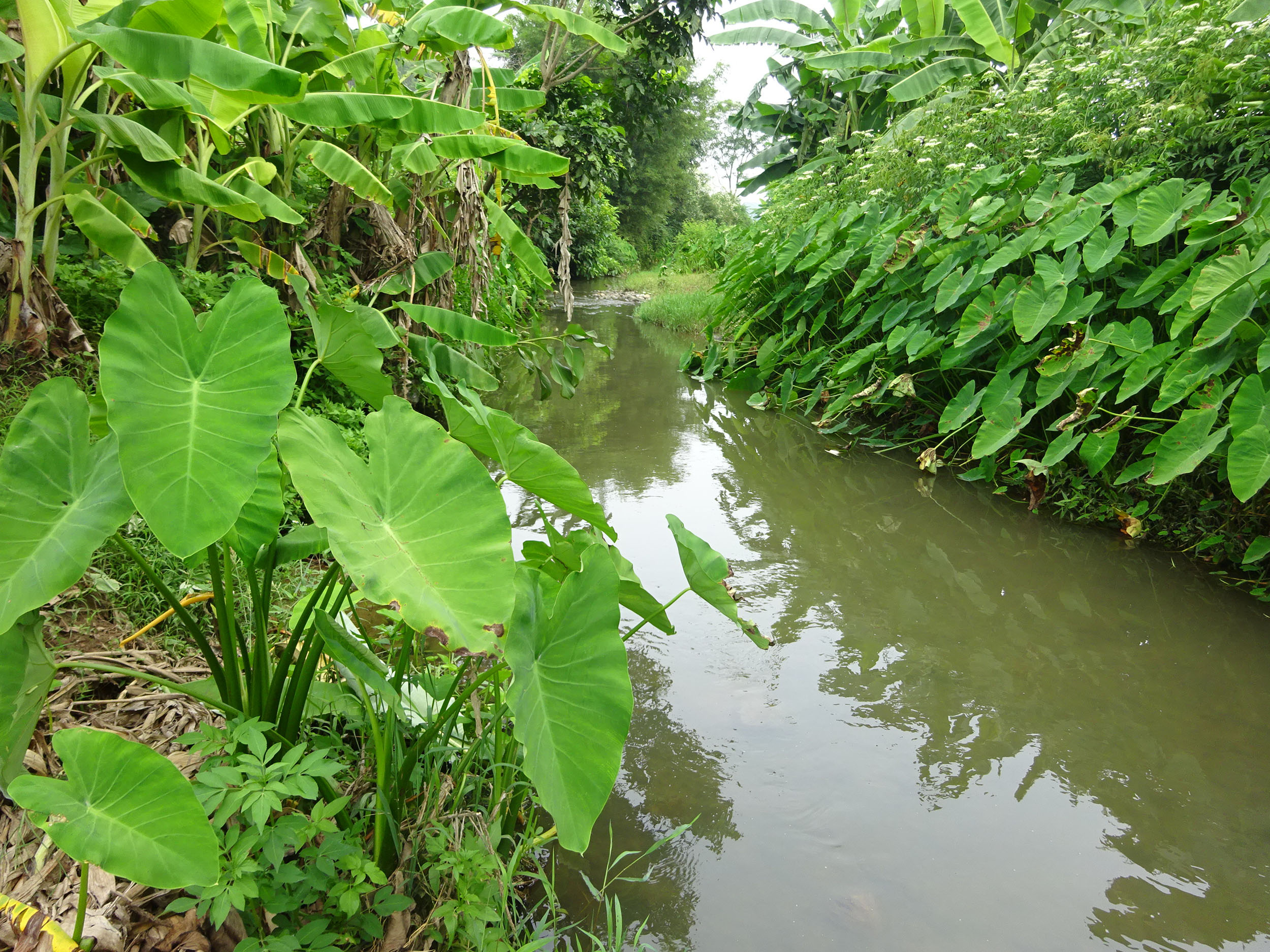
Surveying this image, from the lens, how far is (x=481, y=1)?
3422 mm

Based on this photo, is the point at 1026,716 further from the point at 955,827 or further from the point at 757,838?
the point at 757,838

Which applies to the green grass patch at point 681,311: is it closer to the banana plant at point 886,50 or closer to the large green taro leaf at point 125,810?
the banana plant at point 886,50

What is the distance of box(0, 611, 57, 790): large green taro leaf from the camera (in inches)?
35.9

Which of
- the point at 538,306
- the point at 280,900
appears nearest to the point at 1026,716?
the point at 280,900

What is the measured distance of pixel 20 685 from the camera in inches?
36.4

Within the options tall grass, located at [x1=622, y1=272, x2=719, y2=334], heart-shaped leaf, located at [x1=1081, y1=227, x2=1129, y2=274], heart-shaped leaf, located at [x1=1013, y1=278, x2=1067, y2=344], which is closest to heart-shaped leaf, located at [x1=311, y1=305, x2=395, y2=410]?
heart-shaped leaf, located at [x1=1013, y1=278, x2=1067, y2=344]

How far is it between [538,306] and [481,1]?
6438 mm

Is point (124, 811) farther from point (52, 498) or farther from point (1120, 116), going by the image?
point (1120, 116)

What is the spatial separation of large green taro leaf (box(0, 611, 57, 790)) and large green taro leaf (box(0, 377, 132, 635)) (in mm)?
20

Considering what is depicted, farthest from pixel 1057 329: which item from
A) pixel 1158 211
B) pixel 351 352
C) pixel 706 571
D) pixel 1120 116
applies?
pixel 351 352

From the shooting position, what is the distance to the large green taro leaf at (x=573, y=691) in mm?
932

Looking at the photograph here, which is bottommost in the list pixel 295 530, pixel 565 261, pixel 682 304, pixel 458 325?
pixel 295 530

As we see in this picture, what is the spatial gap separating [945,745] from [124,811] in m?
1.65

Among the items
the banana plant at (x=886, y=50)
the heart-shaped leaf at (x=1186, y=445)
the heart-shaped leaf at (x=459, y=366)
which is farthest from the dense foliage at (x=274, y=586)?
the banana plant at (x=886, y=50)
